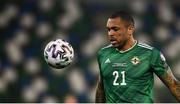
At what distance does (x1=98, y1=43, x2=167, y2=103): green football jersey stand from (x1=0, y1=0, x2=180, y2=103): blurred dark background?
7684 millimetres

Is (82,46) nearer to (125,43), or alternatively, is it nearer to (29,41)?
(29,41)

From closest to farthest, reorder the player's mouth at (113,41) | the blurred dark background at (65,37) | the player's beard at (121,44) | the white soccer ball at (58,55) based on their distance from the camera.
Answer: the player's mouth at (113,41) → the player's beard at (121,44) → the white soccer ball at (58,55) → the blurred dark background at (65,37)

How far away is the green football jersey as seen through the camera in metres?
4.80

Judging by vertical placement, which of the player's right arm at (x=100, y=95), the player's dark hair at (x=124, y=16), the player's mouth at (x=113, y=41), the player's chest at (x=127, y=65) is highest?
the player's dark hair at (x=124, y=16)

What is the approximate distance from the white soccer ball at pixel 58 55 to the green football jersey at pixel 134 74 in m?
0.42

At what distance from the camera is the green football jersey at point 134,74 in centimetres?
480

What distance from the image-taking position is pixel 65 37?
1294 centimetres

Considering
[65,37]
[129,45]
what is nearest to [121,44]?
[129,45]

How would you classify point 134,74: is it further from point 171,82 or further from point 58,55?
point 58,55

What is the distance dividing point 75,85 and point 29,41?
164 centimetres

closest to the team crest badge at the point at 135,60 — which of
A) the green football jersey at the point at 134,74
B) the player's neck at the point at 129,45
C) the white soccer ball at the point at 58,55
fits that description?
the green football jersey at the point at 134,74

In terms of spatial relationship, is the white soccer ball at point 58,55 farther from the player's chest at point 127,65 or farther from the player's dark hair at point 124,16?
the player's dark hair at point 124,16

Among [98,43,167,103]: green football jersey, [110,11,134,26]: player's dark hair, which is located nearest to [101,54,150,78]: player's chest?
[98,43,167,103]: green football jersey

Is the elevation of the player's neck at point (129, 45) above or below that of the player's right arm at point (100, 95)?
above
